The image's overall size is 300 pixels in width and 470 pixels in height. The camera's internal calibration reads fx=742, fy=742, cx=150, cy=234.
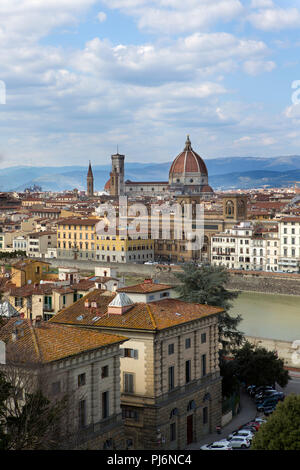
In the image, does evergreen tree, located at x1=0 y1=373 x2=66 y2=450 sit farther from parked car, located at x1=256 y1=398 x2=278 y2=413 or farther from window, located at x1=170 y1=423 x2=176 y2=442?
parked car, located at x1=256 y1=398 x2=278 y2=413

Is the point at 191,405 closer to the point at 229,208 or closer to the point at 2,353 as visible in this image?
the point at 2,353

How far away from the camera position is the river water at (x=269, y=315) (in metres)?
18.7


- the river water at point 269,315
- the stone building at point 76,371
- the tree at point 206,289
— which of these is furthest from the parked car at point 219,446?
the river water at point 269,315

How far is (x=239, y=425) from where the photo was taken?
10.8 meters

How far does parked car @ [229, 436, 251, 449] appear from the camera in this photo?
9250 millimetres

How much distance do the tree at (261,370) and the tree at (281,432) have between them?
4952 mm

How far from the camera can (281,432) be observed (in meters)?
7.06

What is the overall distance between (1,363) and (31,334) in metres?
0.94

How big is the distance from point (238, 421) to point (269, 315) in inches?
460

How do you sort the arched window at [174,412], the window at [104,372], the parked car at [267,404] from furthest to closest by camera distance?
the parked car at [267,404] < the arched window at [174,412] < the window at [104,372]

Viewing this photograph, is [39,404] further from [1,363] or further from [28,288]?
[28,288]

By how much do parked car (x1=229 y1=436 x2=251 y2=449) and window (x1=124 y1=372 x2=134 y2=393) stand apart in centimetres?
143

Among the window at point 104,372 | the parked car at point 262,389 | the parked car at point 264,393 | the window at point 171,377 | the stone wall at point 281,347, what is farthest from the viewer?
the stone wall at point 281,347

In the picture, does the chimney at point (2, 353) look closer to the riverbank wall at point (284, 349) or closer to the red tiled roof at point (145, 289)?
the red tiled roof at point (145, 289)
